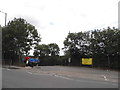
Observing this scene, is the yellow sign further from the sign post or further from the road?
the road

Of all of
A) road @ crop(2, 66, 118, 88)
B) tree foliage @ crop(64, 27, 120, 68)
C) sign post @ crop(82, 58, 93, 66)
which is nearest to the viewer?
road @ crop(2, 66, 118, 88)

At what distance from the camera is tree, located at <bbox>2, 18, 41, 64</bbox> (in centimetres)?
3841

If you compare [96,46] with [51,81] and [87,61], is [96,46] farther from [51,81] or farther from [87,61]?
[51,81]

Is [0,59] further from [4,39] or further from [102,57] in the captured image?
[102,57]

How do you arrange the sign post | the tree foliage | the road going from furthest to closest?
the sign post < the tree foliage < the road

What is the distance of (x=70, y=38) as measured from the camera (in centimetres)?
4628

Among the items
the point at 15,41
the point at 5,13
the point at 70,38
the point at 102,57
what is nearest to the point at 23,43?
the point at 15,41

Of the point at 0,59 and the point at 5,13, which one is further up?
the point at 5,13

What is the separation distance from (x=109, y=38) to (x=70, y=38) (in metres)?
10.7

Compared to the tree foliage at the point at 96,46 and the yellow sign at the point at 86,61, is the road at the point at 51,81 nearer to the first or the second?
the tree foliage at the point at 96,46

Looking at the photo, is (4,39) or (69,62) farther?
(69,62)

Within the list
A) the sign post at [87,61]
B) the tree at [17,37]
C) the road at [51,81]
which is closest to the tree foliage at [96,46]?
the sign post at [87,61]

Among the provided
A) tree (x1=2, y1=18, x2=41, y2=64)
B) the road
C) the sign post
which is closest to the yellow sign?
the sign post

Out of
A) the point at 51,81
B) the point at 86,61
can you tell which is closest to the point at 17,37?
the point at 86,61
